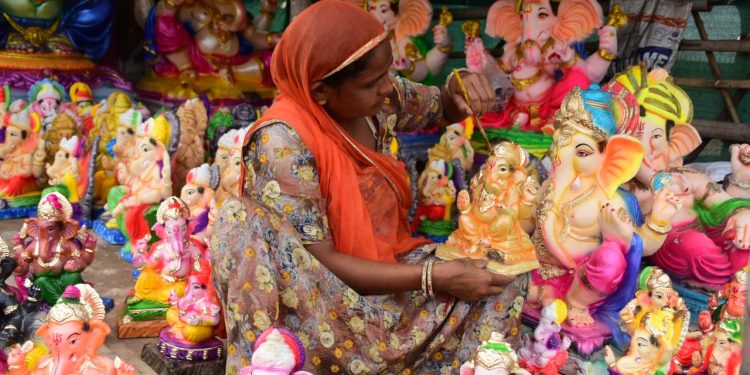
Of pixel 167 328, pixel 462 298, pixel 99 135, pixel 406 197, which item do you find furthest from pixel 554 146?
Result: pixel 99 135

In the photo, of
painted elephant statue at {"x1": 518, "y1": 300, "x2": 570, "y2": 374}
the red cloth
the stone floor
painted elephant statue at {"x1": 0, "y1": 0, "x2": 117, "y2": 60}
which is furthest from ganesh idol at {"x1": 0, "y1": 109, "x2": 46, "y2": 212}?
painted elephant statue at {"x1": 518, "y1": 300, "x2": 570, "y2": 374}

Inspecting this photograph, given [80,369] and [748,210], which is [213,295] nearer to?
[80,369]

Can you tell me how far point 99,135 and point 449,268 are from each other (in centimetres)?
358

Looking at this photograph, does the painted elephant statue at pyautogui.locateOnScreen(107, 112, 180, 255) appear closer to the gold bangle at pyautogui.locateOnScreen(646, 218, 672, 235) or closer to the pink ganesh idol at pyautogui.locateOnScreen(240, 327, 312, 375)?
the pink ganesh idol at pyautogui.locateOnScreen(240, 327, 312, 375)

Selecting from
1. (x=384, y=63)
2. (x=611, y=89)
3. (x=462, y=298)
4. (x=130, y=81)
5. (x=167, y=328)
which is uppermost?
(x=384, y=63)

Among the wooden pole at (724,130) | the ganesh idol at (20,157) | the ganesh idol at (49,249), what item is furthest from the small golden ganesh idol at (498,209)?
the ganesh idol at (20,157)

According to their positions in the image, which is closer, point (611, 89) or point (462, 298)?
point (462, 298)

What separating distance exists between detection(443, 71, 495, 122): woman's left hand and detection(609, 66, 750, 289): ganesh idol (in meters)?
0.74

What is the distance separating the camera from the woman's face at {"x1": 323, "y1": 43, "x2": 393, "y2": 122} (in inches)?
99.1

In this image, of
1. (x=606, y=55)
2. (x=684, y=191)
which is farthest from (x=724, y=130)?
(x=684, y=191)

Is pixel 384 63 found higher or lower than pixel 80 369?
higher

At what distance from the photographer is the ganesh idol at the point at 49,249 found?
347 cm

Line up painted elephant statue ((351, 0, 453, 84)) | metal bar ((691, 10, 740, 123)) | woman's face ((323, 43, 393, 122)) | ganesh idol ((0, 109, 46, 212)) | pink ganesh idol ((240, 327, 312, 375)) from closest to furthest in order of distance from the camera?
1. pink ganesh idol ((240, 327, 312, 375))
2. woman's face ((323, 43, 393, 122))
3. metal bar ((691, 10, 740, 123))
4. ganesh idol ((0, 109, 46, 212))
5. painted elephant statue ((351, 0, 453, 84))

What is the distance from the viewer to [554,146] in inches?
126
